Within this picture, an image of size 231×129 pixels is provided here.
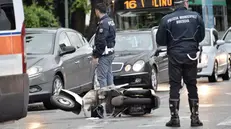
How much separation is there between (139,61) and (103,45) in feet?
15.4

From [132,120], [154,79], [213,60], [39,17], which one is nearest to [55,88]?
[132,120]

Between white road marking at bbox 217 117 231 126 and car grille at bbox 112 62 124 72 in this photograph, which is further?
car grille at bbox 112 62 124 72

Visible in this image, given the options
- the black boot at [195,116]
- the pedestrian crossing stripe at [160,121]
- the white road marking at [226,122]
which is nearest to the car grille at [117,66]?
the pedestrian crossing stripe at [160,121]

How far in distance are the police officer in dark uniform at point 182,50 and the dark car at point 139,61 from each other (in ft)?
20.7

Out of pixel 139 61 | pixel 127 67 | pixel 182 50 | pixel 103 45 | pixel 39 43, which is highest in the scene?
pixel 182 50

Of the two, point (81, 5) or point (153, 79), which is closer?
point (153, 79)

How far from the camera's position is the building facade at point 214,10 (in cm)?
2778

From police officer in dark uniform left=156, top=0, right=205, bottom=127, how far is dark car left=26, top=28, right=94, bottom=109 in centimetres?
411

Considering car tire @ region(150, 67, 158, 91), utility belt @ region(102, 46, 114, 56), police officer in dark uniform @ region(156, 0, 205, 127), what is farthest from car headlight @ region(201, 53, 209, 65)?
police officer in dark uniform @ region(156, 0, 205, 127)

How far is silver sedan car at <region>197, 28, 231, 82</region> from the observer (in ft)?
61.2

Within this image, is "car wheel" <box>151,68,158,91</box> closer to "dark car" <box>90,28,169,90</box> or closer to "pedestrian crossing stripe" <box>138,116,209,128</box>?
"dark car" <box>90,28,169,90</box>

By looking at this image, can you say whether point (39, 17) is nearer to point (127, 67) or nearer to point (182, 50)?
point (127, 67)

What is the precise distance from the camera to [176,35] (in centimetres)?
896

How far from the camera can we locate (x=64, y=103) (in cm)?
1037
